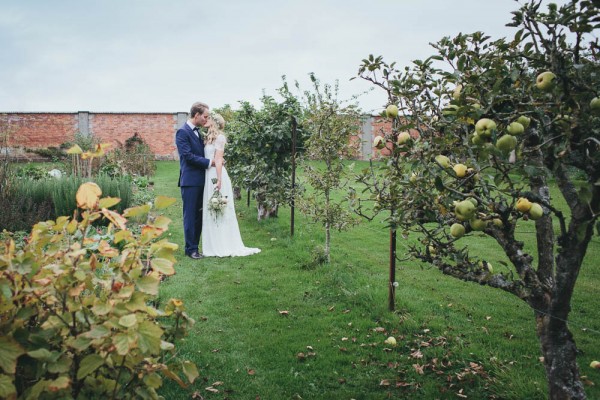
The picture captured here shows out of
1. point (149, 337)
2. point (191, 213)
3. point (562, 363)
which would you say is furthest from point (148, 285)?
point (191, 213)

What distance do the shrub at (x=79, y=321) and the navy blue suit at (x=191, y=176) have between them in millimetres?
5063

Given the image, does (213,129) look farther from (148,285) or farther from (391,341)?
(148,285)

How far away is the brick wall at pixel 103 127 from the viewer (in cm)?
2519

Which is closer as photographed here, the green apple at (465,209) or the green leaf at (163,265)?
the green leaf at (163,265)

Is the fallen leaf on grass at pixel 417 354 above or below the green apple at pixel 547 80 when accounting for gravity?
below

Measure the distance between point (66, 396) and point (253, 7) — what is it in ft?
31.3

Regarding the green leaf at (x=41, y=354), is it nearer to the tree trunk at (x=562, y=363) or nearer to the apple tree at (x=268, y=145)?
the tree trunk at (x=562, y=363)

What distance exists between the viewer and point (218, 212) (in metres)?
7.00

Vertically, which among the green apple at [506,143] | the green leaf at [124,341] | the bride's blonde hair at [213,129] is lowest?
the green leaf at [124,341]

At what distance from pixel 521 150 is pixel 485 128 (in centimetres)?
51

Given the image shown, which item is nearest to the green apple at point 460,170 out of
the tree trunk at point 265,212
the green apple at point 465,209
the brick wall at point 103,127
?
the green apple at point 465,209

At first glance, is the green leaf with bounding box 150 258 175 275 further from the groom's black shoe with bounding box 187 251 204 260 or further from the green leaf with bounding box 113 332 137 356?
the groom's black shoe with bounding box 187 251 204 260

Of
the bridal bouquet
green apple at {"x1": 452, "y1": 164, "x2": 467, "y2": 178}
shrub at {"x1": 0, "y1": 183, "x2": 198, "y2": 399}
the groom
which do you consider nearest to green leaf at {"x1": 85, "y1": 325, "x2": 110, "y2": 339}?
shrub at {"x1": 0, "y1": 183, "x2": 198, "y2": 399}

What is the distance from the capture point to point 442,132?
280 centimetres
